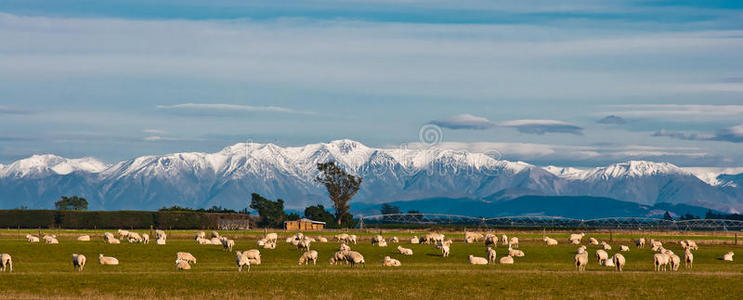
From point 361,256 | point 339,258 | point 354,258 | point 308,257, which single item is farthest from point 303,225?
point 354,258

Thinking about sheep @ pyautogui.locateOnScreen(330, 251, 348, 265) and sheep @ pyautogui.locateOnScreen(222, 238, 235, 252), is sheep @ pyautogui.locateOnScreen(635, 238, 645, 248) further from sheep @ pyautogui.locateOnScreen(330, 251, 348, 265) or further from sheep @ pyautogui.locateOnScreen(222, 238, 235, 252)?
sheep @ pyautogui.locateOnScreen(330, 251, 348, 265)

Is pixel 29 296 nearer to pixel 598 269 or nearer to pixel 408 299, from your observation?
pixel 408 299

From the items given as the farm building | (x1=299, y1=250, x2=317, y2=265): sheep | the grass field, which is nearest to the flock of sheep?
(x1=299, y1=250, x2=317, y2=265): sheep

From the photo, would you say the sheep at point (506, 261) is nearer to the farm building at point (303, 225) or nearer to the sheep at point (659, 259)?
the sheep at point (659, 259)

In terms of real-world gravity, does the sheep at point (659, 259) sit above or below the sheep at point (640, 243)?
below

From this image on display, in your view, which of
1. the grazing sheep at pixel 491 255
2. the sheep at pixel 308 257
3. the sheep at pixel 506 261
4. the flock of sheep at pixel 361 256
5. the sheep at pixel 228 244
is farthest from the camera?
the sheep at pixel 228 244

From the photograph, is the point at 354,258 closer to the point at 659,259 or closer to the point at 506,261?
the point at 506,261

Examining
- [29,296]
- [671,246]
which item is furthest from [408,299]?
[671,246]

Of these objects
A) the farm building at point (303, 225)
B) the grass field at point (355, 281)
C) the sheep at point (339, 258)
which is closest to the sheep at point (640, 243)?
the grass field at point (355, 281)

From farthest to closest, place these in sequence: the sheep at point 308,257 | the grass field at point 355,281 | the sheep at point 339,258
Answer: the sheep at point 308,257, the sheep at point 339,258, the grass field at point 355,281

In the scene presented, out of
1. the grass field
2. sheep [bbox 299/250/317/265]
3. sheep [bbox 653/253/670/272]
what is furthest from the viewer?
sheep [bbox 299/250/317/265]

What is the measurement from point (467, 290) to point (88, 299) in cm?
2011

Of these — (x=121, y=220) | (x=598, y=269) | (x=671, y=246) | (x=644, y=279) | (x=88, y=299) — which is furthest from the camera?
(x=121, y=220)

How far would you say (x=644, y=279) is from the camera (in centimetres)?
5888
